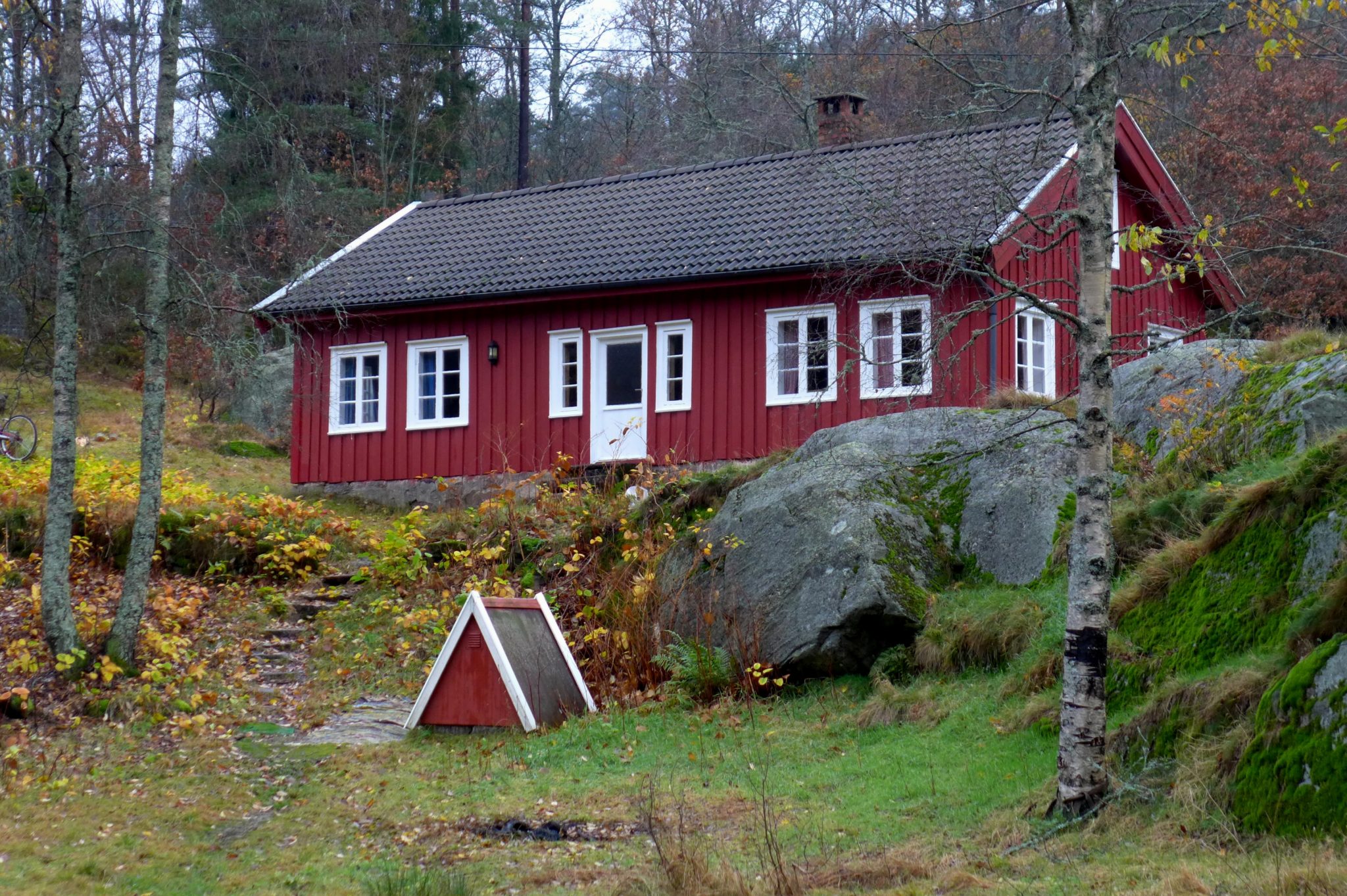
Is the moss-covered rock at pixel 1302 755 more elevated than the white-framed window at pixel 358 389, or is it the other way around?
the white-framed window at pixel 358 389

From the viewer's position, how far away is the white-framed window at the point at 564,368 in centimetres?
2028

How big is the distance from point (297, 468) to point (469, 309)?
159 inches

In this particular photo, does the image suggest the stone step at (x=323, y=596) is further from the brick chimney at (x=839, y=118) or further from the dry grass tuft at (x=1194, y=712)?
the brick chimney at (x=839, y=118)

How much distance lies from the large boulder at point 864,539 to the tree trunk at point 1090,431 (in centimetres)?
312

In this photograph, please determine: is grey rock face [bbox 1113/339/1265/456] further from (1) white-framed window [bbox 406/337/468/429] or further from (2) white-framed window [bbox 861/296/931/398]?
(1) white-framed window [bbox 406/337/468/429]

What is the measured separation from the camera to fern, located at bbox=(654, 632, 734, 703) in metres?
10.9

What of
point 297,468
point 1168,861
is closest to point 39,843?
point 1168,861

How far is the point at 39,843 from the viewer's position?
782 cm

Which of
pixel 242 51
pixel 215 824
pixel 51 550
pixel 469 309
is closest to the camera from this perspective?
pixel 215 824

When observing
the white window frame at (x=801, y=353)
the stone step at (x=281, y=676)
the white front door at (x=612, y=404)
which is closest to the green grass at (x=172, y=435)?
the white front door at (x=612, y=404)

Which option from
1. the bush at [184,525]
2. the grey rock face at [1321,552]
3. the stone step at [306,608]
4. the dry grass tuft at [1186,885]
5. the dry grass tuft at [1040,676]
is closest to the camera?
the dry grass tuft at [1186,885]

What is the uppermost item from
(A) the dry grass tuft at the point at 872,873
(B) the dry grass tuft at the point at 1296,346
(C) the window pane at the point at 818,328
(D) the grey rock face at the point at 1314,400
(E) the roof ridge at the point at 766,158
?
Answer: (E) the roof ridge at the point at 766,158

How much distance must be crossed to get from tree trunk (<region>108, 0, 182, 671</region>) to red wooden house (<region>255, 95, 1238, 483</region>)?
5723mm

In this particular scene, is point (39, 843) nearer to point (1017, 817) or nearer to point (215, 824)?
point (215, 824)
